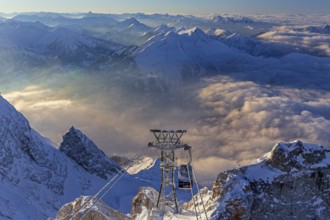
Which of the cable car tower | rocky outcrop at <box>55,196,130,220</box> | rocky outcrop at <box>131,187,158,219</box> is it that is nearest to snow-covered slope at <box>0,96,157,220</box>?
rocky outcrop at <box>55,196,130,220</box>

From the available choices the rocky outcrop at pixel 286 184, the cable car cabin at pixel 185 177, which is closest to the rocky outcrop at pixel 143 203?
the rocky outcrop at pixel 286 184

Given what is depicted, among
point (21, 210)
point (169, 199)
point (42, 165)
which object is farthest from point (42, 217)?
point (169, 199)

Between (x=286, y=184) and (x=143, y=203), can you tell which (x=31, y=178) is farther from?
(x=286, y=184)

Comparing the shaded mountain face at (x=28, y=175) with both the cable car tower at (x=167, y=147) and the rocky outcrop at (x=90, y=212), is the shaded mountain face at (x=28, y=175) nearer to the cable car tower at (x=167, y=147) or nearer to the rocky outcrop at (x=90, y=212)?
the rocky outcrop at (x=90, y=212)

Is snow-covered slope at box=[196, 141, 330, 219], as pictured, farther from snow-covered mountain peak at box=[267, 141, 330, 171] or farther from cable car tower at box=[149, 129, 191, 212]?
cable car tower at box=[149, 129, 191, 212]

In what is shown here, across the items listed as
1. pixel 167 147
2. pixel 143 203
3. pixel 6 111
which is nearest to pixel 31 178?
pixel 6 111

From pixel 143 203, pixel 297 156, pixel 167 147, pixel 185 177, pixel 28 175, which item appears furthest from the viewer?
pixel 28 175

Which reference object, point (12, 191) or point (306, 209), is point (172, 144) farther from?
point (12, 191)
